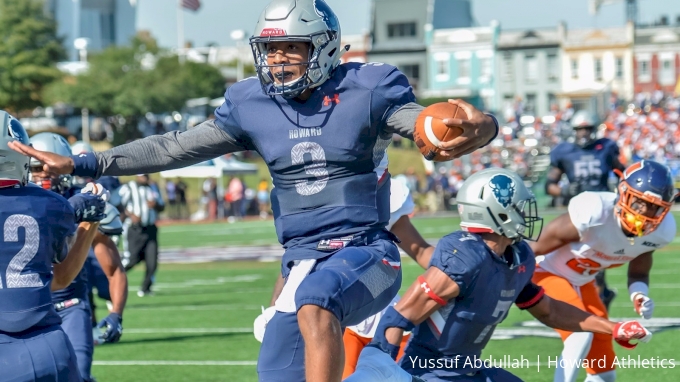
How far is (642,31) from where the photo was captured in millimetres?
71500

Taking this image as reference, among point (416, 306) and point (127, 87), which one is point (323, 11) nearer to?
point (416, 306)

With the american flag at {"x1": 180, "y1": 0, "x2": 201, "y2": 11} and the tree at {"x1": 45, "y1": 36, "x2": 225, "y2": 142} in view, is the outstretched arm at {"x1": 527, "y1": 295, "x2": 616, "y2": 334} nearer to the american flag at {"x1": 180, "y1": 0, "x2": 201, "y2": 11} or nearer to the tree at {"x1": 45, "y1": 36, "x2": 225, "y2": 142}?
the tree at {"x1": 45, "y1": 36, "x2": 225, "y2": 142}

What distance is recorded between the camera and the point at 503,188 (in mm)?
5004

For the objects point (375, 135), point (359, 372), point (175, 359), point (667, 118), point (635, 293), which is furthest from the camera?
point (667, 118)

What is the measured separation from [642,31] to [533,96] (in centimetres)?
852

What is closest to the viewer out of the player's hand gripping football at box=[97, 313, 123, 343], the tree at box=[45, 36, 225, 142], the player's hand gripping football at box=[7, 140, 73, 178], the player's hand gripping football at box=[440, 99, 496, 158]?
the player's hand gripping football at box=[440, 99, 496, 158]

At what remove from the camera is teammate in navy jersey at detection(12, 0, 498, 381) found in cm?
393

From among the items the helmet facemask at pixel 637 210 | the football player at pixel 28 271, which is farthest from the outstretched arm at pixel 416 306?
the helmet facemask at pixel 637 210

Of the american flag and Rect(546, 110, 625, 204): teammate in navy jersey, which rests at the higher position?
the american flag

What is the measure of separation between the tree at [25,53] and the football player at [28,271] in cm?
4723

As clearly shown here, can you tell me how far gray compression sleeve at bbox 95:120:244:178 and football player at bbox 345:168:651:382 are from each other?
39.6 inches

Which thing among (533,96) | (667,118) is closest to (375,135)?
(667,118)

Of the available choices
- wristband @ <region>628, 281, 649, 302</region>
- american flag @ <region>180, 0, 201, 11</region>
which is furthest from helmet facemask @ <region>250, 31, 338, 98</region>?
american flag @ <region>180, 0, 201, 11</region>

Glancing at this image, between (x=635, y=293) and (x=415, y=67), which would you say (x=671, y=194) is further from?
(x=415, y=67)
